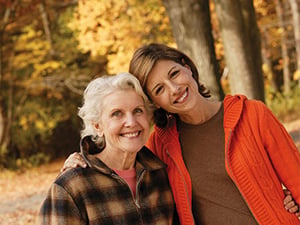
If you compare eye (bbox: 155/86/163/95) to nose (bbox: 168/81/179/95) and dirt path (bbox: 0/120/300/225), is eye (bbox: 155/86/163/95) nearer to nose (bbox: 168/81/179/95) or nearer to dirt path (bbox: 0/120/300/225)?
nose (bbox: 168/81/179/95)

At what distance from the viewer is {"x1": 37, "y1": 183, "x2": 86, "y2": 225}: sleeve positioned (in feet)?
7.24

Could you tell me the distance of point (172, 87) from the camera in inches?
96.8

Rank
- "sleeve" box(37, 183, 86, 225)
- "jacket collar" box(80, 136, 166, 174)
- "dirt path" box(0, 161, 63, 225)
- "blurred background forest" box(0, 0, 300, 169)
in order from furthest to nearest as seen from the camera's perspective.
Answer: "blurred background forest" box(0, 0, 300, 169) < "dirt path" box(0, 161, 63, 225) < "jacket collar" box(80, 136, 166, 174) < "sleeve" box(37, 183, 86, 225)

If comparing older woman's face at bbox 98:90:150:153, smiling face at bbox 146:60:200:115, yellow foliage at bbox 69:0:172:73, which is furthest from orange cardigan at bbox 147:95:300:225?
yellow foliage at bbox 69:0:172:73

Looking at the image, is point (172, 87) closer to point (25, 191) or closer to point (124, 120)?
point (124, 120)

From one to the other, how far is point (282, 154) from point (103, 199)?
0.96 m

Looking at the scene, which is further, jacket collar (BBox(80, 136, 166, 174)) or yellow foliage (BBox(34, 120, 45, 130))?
yellow foliage (BBox(34, 120, 45, 130))

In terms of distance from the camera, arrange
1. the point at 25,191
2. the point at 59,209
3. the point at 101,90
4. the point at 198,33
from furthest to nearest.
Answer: the point at 25,191 < the point at 198,33 < the point at 101,90 < the point at 59,209

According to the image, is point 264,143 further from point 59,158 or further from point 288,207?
point 59,158

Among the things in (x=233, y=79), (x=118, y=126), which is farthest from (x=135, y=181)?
(x=233, y=79)

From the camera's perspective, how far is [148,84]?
2.52m

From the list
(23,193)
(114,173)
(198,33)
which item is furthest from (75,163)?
(23,193)

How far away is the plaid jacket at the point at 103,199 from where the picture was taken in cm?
223

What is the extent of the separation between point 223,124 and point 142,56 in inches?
23.5
